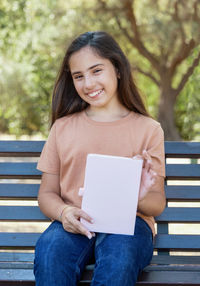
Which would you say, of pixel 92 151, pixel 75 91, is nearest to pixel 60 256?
pixel 92 151

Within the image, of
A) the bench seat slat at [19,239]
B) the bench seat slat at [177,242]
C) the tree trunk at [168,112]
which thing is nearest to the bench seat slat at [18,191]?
the bench seat slat at [19,239]

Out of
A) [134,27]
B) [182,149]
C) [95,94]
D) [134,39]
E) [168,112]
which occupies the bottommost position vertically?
[168,112]

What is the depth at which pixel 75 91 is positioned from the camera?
2709 millimetres

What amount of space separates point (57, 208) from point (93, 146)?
0.37 meters

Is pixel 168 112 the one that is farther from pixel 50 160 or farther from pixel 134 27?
pixel 50 160

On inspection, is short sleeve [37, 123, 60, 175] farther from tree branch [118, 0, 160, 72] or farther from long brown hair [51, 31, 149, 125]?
tree branch [118, 0, 160, 72]

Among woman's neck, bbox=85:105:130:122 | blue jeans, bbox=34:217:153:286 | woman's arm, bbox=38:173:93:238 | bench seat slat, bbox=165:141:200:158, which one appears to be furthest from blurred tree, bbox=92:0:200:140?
blue jeans, bbox=34:217:153:286

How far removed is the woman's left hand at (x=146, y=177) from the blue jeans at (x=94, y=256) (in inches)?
7.1

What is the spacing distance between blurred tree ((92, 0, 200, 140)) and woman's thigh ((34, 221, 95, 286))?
11012 mm

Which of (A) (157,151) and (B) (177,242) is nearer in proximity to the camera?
(A) (157,151)

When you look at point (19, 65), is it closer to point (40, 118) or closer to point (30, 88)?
point (30, 88)

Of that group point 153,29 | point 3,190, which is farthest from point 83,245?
point 153,29

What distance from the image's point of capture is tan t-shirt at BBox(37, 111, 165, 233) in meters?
2.38

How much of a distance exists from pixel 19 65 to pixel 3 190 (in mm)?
16516
